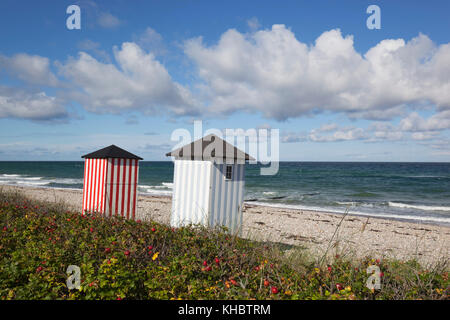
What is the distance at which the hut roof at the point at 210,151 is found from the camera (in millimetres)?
7984

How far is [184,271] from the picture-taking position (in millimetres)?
3572

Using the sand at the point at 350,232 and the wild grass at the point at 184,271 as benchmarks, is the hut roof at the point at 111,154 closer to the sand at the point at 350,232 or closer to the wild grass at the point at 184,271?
the sand at the point at 350,232

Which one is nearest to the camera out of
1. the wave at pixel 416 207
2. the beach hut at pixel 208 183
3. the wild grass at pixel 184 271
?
the wild grass at pixel 184 271

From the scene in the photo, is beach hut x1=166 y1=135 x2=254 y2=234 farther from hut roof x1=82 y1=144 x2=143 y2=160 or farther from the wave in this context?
the wave

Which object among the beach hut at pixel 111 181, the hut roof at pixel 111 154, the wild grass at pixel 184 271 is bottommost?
the wild grass at pixel 184 271

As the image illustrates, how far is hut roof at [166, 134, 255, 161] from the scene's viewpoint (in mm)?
7984

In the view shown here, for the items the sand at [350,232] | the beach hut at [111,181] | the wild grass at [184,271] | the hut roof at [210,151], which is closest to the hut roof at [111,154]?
the beach hut at [111,181]

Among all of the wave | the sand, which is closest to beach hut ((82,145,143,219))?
the sand

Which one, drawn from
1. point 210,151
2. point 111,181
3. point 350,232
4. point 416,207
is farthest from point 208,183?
point 416,207

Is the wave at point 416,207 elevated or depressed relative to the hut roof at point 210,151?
depressed

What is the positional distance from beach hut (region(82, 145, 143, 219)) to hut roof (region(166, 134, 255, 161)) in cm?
139

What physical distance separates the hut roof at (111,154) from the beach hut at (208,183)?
1271mm

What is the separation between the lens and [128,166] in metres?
8.98
